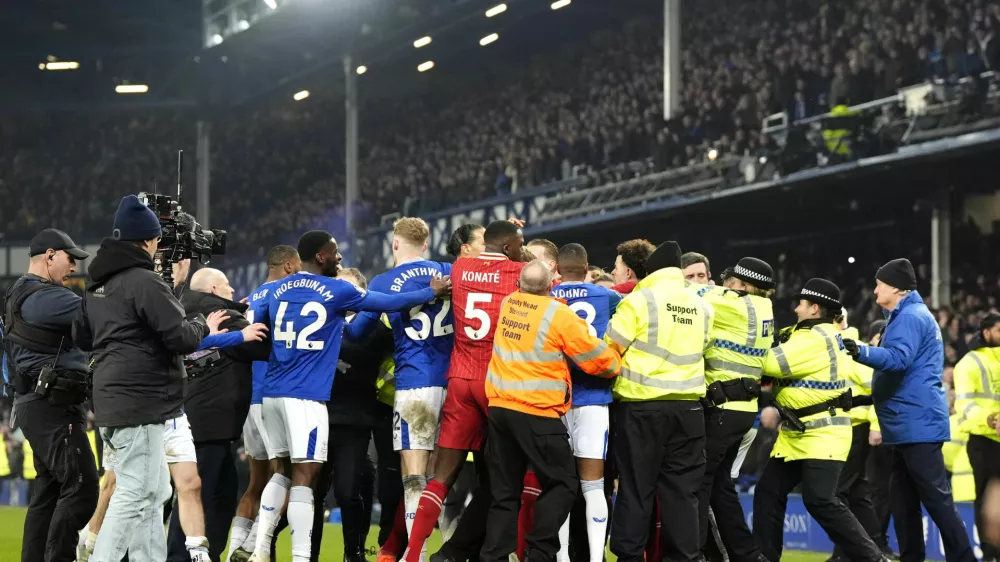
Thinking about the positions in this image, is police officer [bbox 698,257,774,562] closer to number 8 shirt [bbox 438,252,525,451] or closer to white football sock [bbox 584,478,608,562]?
white football sock [bbox 584,478,608,562]

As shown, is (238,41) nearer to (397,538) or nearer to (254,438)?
(254,438)

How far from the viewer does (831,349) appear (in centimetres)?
897

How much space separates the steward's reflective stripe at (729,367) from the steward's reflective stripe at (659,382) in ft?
1.82

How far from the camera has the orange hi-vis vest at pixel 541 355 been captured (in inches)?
307

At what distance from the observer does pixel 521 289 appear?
7.97m

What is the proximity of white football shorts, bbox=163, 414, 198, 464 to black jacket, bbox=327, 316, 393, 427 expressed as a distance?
1.11 metres

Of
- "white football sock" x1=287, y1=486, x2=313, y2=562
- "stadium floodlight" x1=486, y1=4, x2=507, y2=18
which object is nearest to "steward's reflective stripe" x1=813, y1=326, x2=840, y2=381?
"white football sock" x1=287, y1=486, x2=313, y2=562

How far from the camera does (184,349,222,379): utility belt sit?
9059mm

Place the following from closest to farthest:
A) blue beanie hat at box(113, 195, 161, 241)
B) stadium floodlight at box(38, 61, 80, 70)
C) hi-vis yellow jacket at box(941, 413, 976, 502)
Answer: blue beanie hat at box(113, 195, 161, 241), hi-vis yellow jacket at box(941, 413, 976, 502), stadium floodlight at box(38, 61, 80, 70)

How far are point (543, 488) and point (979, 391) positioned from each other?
4533 mm

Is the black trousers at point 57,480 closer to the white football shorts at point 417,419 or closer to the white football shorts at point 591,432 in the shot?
the white football shorts at point 417,419

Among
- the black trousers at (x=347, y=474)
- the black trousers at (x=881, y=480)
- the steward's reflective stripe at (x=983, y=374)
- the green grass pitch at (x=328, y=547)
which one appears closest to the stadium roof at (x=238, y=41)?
the green grass pitch at (x=328, y=547)

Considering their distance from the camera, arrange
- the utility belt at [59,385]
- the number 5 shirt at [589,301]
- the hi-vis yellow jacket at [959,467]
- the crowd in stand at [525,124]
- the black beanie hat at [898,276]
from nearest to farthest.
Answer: the utility belt at [59,385]
the number 5 shirt at [589,301]
the black beanie hat at [898,276]
the hi-vis yellow jacket at [959,467]
the crowd in stand at [525,124]

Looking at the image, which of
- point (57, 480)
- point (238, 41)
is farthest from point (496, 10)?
point (57, 480)
